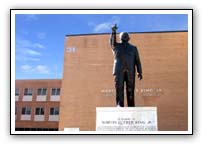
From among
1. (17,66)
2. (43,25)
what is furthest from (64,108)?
(43,25)

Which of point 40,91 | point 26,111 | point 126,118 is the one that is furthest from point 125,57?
point 26,111

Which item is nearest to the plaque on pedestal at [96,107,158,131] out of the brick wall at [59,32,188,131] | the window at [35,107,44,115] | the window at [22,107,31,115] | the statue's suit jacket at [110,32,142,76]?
the brick wall at [59,32,188,131]

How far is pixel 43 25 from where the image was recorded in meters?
2.43

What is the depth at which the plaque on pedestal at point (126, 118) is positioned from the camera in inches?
93.7

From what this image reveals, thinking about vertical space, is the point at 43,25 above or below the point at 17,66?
above

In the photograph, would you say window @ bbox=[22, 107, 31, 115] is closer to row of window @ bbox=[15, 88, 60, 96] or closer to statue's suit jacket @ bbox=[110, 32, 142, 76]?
row of window @ bbox=[15, 88, 60, 96]

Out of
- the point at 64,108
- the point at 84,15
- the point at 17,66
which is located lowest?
the point at 64,108

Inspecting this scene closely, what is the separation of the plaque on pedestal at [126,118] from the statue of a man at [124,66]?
60 mm

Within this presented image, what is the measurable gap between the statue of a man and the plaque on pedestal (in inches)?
2.4

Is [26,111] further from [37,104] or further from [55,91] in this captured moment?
[55,91]

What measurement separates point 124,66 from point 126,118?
1.33ft

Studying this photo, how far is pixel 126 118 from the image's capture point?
239 centimetres

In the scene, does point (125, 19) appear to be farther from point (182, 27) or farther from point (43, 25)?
point (43, 25)
